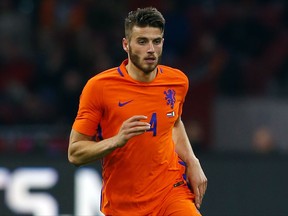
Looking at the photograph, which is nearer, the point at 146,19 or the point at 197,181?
the point at 146,19

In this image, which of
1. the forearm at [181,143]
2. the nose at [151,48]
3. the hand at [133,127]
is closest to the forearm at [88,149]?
the hand at [133,127]

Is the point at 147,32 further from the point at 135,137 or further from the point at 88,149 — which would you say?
the point at 88,149

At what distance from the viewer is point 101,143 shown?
18.4 feet

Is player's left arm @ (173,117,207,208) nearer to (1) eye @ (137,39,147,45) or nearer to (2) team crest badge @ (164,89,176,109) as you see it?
(2) team crest badge @ (164,89,176,109)

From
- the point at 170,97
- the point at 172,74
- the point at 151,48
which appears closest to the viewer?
the point at 151,48

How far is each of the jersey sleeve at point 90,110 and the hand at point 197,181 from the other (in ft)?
2.48

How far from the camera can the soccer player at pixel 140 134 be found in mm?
5785

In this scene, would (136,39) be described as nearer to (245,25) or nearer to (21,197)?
(21,197)

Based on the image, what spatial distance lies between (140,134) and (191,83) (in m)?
5.50

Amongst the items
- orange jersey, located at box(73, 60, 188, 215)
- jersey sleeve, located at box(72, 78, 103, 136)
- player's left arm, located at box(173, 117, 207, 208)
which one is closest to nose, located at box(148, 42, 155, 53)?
orange jersey, located at box(73, 60, 188, 215)

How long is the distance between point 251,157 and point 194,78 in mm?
1869

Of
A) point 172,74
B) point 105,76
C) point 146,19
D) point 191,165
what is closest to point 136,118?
point 105,76

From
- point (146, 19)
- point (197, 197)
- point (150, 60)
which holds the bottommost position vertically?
point (197, 197)

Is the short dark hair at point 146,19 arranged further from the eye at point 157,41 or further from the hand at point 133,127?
the hand at point 133,127
